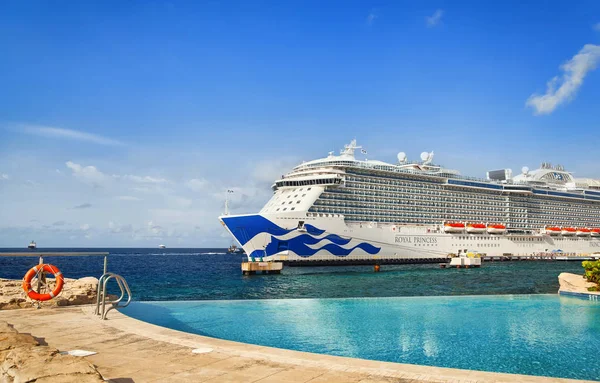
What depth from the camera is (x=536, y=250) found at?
225ft

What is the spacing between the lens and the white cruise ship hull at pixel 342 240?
42094 mm

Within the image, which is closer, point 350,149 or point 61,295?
point 61,295

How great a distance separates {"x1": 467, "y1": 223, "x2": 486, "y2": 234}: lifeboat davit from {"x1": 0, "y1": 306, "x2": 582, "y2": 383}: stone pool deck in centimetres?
5771

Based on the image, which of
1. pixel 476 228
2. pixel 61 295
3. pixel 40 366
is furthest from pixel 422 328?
pixel 476 228

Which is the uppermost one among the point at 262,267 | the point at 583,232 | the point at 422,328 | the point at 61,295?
the point at 583,232

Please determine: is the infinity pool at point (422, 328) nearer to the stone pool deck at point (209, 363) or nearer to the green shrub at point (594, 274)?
the green shrub at point (594, 274)

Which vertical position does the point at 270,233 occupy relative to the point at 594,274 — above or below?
above

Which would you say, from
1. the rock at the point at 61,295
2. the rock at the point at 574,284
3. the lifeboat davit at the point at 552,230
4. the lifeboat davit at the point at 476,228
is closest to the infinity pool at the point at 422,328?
the rock at the point at 61,295

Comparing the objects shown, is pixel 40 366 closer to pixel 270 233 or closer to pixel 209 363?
pixel 209 363

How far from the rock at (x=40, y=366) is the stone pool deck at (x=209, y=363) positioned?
1.15 metres

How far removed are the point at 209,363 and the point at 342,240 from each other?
128 ft

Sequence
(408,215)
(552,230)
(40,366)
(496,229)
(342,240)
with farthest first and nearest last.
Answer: (552,230) → (496,229) → (408,215) → (342,240) → (40,366)

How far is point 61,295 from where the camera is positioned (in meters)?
12.4

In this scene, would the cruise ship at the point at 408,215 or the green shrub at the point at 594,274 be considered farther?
the cruise ship at the point at 408,215
